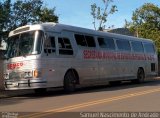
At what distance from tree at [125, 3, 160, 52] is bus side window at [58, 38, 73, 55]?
3298cm

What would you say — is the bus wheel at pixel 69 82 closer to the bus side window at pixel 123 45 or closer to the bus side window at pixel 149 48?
the bus side window at pixel 123 45

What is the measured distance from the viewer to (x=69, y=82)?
64.5ft

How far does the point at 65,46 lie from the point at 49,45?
4.28 feet

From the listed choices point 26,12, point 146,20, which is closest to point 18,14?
point 26,12

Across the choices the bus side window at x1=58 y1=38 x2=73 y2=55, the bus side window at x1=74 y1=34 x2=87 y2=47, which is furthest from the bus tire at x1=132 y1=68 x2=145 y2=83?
the bus side window at x1=58 y1=38 x2=73 y2=55

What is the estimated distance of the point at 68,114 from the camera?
39.2 ft

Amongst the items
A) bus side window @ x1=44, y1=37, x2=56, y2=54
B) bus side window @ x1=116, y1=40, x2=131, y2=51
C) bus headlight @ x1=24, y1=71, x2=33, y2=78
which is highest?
bus side window @ x1=116, y1=40, x2=131, y2=51

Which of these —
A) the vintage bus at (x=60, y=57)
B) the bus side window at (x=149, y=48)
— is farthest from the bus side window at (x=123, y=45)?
the bus side window at (x=149, y=48)

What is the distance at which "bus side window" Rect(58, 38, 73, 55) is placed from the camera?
62.8 feet

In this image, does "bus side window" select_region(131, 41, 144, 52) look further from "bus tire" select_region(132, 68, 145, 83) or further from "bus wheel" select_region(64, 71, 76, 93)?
"bus wheel" select_region(64, 71, 76, 93)

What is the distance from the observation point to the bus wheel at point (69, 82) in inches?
768

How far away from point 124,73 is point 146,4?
29.5 meters

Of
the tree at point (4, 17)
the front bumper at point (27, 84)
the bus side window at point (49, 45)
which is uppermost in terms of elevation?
the tree at point (4, 17)

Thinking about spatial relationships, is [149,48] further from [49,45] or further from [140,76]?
[49,45]
